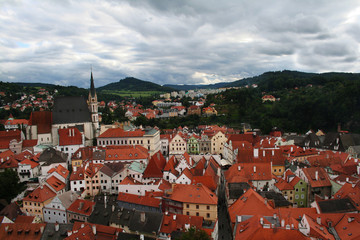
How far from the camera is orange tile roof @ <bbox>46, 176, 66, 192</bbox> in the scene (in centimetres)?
4021

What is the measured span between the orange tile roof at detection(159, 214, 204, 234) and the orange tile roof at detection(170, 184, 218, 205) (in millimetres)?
2822

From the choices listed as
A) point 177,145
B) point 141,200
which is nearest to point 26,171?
point 141,200

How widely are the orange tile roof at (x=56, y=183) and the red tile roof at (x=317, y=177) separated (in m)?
33.8

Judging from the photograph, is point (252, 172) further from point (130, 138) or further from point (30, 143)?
point (30, 143)

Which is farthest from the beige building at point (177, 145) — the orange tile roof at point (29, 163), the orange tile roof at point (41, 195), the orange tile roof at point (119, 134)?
the orange tile roof at point (41, 195)

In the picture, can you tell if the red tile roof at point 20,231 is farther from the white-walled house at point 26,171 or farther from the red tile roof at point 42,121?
the red tile roof at point 42,121

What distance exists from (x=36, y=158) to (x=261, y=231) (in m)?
41.6

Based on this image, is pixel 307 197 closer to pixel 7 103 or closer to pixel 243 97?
pixel 243 97

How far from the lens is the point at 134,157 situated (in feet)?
158

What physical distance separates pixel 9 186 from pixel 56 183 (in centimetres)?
642

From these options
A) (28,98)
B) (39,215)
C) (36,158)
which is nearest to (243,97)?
(36,158)

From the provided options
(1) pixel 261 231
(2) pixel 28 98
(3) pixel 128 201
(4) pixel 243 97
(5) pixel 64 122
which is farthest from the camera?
(2) pixel 28 98

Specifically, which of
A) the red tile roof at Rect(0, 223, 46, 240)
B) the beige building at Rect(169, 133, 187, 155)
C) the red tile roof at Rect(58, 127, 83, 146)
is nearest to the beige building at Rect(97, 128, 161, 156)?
the beige building at Rect(169, 133, 187, 155)

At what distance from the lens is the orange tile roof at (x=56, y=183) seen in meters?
40.2
